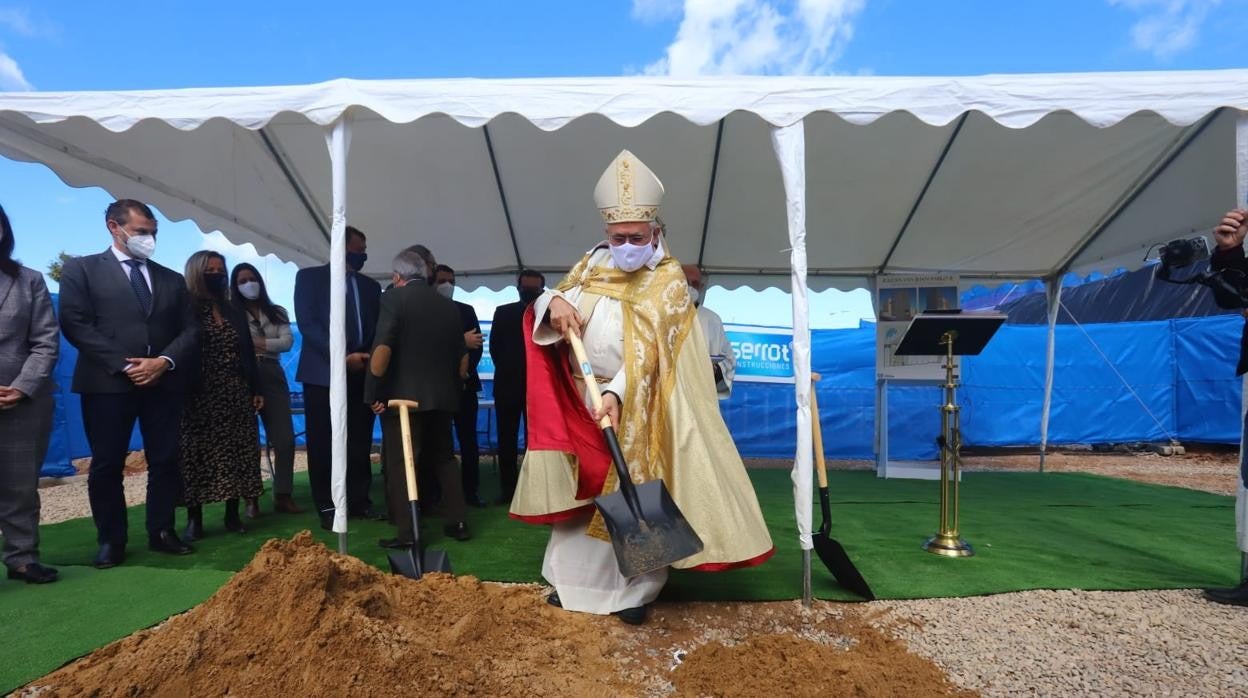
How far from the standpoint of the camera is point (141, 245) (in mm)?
3447

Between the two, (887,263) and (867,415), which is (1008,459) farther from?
(887,263)

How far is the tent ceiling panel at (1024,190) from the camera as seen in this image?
16.2 feet

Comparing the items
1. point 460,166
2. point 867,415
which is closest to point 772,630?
point 460,166

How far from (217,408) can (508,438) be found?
2036mm

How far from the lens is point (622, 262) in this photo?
2977 millimetres

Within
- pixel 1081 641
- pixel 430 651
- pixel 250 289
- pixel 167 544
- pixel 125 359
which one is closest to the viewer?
pixel 430 651

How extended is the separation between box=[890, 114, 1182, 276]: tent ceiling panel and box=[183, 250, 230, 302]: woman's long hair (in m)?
5.54

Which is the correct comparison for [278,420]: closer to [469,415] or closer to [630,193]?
[469,415]

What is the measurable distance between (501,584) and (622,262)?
1713 millimetres

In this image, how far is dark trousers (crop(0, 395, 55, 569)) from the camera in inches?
119

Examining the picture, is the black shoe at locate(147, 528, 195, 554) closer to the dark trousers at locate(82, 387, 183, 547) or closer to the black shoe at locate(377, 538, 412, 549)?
the dark trousers at locate(82, 387, 183, 547)

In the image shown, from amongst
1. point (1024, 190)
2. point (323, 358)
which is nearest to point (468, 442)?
point (323, 358)

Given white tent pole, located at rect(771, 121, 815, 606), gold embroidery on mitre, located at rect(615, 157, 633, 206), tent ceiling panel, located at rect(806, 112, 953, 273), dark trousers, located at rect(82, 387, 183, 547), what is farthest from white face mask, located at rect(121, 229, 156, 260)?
tent ceiling panel, located at rect(806, 112, 953, 273)

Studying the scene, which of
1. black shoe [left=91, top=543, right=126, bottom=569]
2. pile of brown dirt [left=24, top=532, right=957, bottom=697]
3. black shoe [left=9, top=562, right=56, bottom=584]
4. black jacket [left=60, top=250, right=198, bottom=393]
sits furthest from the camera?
black shoe [left=91, top=543, right=126, bottom=569]
